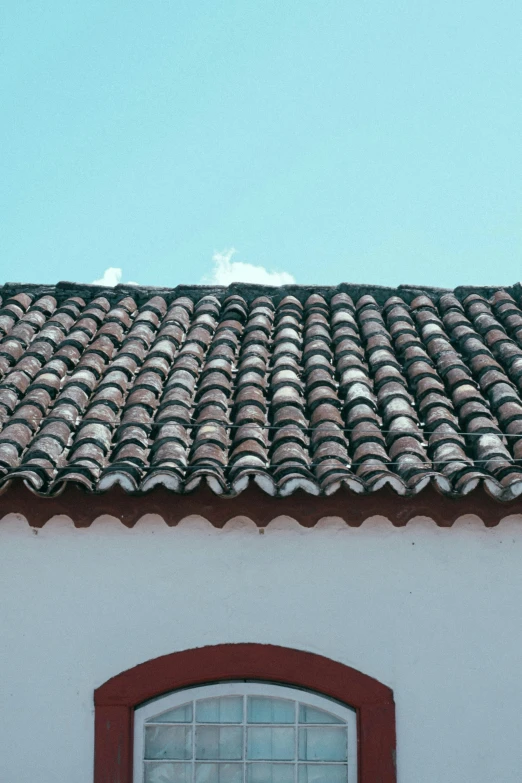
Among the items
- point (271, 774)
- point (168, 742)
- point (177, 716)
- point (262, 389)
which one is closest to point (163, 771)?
point (168, 742)

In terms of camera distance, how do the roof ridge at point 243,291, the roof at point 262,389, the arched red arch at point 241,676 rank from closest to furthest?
the roof at point 262,389 < the arched red arch at point 241,676 < the roof ridge at point 243,291

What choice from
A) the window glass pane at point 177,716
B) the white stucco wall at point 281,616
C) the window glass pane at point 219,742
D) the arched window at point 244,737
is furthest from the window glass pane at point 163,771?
the white stucco wall at point 281,616

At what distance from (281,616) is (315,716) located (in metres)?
0.60

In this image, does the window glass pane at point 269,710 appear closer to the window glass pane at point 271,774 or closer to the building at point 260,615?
the building at point 260,615

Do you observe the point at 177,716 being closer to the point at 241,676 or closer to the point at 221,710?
the point at 221,710

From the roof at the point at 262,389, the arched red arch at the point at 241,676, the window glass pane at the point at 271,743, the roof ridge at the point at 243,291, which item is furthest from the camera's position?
the roof ridge at the point at 243,291

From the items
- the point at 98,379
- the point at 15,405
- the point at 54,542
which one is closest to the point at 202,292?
the point at 98,379

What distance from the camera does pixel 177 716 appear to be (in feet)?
17.3

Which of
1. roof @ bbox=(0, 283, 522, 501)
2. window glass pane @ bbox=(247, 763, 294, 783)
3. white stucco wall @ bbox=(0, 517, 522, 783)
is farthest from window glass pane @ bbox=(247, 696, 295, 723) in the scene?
roof @ bbox=(0, 283, 522, 501)

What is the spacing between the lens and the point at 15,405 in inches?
233

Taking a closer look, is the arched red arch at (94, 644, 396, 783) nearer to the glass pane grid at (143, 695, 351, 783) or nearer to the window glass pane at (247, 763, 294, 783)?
the glass pane grid at (143, 695, 351, 783)

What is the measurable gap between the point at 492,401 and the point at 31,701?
333 centimetres

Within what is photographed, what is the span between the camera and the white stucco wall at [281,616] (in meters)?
5.17

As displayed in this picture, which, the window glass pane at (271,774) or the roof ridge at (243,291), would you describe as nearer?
the window glass pane at (271,774)
